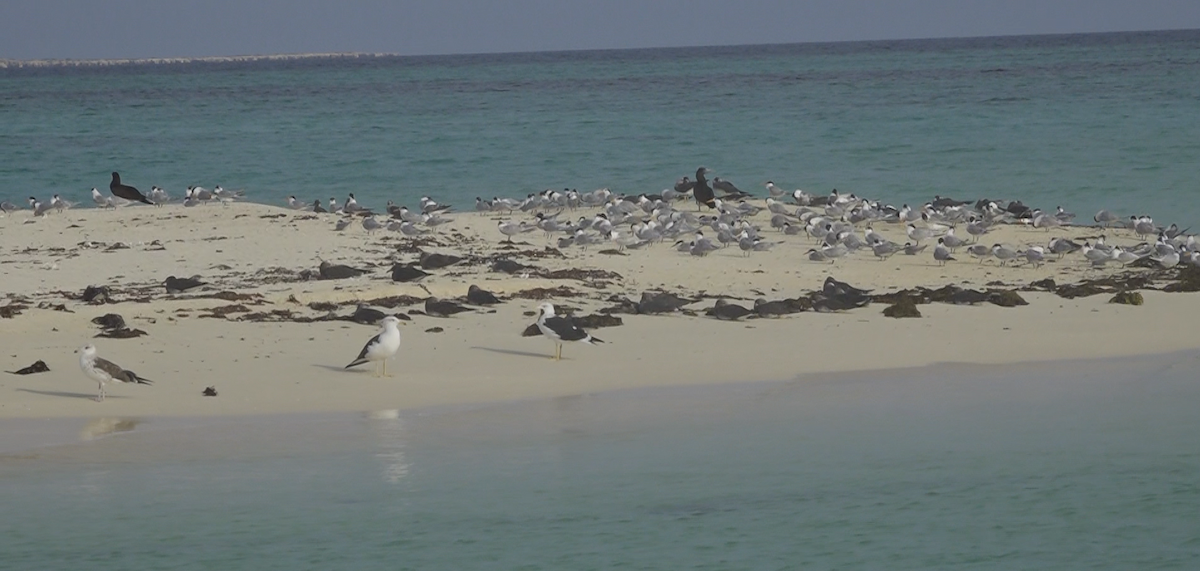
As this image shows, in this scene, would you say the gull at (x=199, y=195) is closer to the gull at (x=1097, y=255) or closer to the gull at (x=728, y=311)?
the gull at (x=728, y=311)

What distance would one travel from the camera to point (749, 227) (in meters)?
18.5

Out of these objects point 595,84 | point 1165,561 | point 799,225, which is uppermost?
point 595,84

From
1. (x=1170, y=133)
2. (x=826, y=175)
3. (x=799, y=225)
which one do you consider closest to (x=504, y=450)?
(x=799, y=225)

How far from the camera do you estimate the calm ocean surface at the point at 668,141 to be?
28516 mm

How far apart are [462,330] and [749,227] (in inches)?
253

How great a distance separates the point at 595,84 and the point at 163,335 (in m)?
66.7

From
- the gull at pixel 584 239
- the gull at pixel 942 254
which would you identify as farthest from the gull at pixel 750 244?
the gull at pixel 942 254

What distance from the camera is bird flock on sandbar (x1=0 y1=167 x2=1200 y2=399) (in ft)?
54.0

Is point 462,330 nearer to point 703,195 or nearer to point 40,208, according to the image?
point 703,195

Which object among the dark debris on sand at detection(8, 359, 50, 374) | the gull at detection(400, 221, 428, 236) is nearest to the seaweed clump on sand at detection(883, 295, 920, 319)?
the dark debris on sand at detection(8, 359, 50, 374)

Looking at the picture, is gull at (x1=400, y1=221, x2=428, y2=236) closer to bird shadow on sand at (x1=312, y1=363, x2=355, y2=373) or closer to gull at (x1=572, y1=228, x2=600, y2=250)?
gull at (x1=572, y1=228, x2=600, y2=250)

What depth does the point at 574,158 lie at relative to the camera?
34.6 m

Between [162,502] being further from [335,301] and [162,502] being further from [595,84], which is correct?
[595,84]

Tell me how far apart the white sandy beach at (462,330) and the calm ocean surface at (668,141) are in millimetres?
8816
